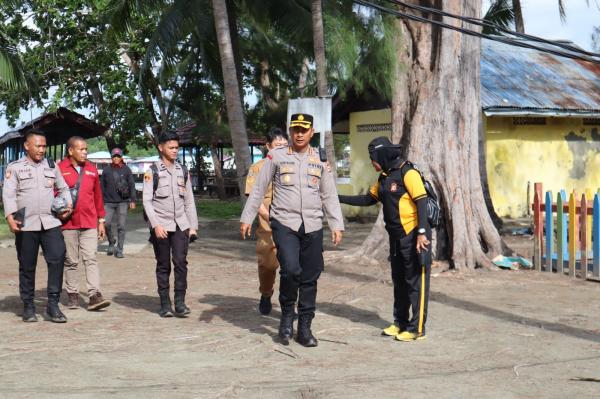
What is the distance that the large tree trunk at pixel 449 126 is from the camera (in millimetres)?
11883

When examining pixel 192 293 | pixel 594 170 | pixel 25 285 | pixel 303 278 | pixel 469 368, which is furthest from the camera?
pixel 594 170

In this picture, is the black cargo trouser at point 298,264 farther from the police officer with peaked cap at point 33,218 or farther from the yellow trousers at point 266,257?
the police officer with peaked cap at point 33,218

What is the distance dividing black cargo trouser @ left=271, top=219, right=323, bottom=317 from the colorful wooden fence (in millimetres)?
5249

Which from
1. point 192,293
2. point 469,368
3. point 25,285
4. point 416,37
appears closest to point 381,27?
point 416,37

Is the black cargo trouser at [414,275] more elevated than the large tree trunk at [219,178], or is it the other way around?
the large tree trunk at [219,178]

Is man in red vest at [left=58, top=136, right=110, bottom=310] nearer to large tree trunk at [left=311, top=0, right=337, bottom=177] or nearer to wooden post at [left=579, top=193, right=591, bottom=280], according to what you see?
wooden post at [left=579, top=193, right=591, bottom=280]

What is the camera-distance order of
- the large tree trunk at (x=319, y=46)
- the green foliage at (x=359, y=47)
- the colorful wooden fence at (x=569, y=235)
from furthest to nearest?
the green foliage at (x=359, y=47) → the large tree trunk at (x=319, y=46) → the colorful wooden fence at (x=569, y=235)

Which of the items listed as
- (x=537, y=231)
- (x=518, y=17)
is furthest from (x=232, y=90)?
(x=518, y=17)

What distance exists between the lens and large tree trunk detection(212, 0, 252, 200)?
16172 mm

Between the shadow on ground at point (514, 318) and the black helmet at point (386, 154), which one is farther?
the shadow on ground at point (514, 318)

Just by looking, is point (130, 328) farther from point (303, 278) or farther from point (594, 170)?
point (594, 170)

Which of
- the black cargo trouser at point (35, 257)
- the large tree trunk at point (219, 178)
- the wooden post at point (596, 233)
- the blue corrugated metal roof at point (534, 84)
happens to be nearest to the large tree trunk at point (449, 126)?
the wooden post at point (596, 233)

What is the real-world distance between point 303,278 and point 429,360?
1.23m

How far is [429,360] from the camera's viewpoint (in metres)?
6.43
